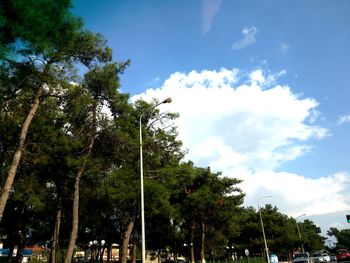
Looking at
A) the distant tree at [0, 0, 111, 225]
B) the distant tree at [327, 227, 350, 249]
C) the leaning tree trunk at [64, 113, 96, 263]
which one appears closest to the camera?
the distant tree at [0, 0, 111, 225]

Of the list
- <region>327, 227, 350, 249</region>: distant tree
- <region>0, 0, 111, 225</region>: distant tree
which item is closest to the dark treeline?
<region>0, 0, 111, 225</region>: distant tree

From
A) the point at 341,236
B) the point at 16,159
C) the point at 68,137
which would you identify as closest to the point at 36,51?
the point at 16,159

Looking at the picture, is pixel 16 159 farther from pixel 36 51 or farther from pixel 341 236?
pixel 341 236

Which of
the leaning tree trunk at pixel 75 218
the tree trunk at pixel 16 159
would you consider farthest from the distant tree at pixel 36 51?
the leaning tree trunk at pixel 75 218

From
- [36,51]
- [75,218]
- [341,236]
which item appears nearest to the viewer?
[36,51]

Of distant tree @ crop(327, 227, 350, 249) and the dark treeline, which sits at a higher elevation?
distant tree @ crop(327, 227, 350, 249)

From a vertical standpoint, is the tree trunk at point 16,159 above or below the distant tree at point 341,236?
below

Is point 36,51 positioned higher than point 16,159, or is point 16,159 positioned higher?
point 36,51

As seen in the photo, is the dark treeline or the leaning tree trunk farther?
the leaning tree trunk

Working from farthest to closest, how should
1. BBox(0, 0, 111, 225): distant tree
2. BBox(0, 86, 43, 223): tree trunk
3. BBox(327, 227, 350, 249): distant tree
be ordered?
1. BBox(327, 227, 350, 249): distant tree
2. BBox(0, 86, 43, 223): tree trunk
3. BBox(0, 0, 111, 225): distant tree

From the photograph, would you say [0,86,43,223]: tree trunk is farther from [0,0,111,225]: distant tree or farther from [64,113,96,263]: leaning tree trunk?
[64,113,96,263]: leaning tree trunk

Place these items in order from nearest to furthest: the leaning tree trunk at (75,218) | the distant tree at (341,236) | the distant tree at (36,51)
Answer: the distant tree at (36,51) < the leaning tree trunk at (75,218) < the distant tree at (341,236)

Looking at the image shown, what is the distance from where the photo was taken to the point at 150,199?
29.6 metres

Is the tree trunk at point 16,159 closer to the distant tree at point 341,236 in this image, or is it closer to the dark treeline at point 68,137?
the dark treeline at point 68,137
